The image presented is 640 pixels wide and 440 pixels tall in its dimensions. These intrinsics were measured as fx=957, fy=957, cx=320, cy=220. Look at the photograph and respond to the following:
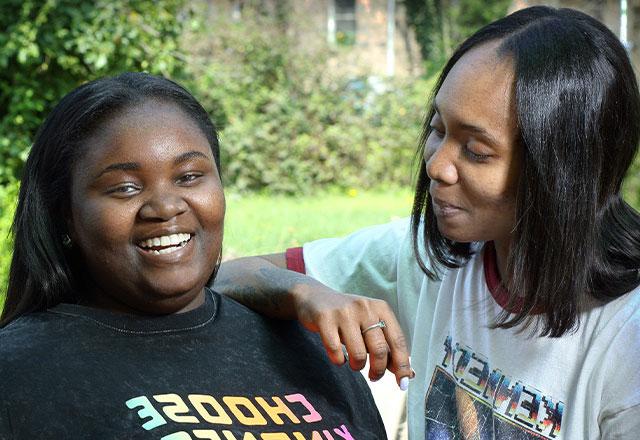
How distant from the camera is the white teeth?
1.99 metres

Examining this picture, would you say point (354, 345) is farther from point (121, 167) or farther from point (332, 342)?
point (121, 167)

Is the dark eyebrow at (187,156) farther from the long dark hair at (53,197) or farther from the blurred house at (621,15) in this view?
the blurred house at (621,15)

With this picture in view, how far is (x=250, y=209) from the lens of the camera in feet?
30.2

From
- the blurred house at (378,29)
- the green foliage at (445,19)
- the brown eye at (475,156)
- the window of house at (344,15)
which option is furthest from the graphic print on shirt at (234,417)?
the window of house at (344,15)

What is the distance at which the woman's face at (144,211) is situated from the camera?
1969 mm

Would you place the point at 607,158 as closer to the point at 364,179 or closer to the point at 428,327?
the point at 428,327

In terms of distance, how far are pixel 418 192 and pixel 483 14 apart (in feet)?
53.4

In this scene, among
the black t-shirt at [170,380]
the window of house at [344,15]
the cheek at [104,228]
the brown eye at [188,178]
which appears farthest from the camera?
the window of house at [344,15]

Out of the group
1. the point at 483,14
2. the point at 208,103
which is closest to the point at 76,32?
the point at 208,103

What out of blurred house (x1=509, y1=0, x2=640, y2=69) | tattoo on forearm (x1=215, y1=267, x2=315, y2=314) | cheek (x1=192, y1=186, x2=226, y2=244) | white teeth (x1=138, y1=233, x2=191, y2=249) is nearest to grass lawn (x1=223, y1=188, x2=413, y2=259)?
tattoo on forearm (x1=215, y1=267, x2=315, y2=314)

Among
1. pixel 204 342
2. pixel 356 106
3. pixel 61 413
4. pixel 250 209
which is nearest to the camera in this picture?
pixel 61 413

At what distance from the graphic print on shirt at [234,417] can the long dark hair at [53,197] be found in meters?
0.34

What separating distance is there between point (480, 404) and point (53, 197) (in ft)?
3.86

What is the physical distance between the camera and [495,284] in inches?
99.2
